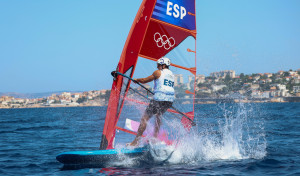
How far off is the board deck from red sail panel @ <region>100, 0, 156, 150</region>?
71 centimetres

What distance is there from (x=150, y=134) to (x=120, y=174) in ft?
4.57

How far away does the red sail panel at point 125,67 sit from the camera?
752 centimetres

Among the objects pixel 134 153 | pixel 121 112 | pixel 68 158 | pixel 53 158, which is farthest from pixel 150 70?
pixel 53 158

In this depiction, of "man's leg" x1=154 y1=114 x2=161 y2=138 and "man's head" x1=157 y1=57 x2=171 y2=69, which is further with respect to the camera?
"man's leg" x1=154 y1=114 x2=161 y2=138

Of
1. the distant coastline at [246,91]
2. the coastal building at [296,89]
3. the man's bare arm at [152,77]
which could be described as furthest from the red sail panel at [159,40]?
the coastal building at [296,89]

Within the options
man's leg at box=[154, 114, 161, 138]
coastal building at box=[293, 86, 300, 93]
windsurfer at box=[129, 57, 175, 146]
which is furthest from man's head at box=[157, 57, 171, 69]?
coastal building at box=[293, 86, 300, 93]

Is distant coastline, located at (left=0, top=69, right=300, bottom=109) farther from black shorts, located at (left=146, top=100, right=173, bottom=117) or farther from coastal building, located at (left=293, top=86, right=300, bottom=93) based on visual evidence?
black shorts, located at (left=146, top=100, right=173, bottom=117)

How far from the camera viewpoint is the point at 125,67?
298 inches

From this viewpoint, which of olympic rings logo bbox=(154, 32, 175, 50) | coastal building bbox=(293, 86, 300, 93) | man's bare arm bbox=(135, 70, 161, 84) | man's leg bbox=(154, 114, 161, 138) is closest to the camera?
man's bare arm bbox=(135, 70, 161, 84)

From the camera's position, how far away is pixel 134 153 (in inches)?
272

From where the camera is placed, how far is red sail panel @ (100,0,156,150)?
24.7 feet

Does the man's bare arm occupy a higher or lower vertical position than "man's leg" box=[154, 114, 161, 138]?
higher

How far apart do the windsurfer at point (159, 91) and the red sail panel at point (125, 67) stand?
66 cm

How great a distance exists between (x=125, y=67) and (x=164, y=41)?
1.01 meters
